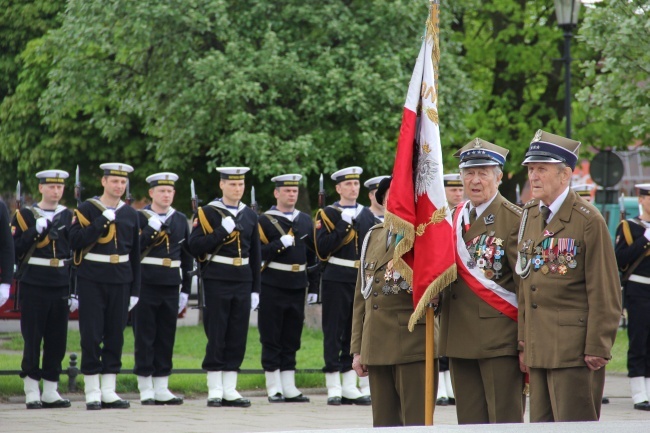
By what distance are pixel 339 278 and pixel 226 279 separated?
1322 millimetres

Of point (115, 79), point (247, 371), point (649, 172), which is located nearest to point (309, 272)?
point (247, 371)

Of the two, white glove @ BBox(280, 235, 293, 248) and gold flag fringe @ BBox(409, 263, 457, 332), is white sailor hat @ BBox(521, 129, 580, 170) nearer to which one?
gold flag fringe @ BBox(409, 263, 457, 332)

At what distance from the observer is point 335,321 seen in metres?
13.1

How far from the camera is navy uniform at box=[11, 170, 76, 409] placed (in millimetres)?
12141

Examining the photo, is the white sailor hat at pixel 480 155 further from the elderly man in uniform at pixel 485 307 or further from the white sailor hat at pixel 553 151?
the white sailor hat at pixel 553 151

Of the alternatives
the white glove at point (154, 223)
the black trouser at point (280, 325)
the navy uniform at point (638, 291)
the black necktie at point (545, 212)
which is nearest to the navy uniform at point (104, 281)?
the white glove at point (154, 223)

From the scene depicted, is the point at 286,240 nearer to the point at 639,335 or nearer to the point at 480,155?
the point at 639,335

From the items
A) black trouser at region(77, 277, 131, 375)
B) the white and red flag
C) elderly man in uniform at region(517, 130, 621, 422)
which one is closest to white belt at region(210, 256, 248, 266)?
black trouser at region(77, 277, 131, 375)

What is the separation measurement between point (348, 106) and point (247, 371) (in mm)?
8331

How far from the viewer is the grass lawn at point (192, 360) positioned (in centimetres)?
1370

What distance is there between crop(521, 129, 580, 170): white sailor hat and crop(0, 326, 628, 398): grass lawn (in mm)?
7259

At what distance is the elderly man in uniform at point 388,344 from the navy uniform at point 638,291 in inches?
209

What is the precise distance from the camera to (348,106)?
21.2 meters

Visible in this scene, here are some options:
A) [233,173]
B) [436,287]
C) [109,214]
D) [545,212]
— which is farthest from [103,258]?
[545,212]
